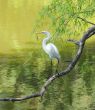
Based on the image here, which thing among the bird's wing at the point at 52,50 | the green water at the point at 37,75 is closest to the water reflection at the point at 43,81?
the green water at the point at 37,75

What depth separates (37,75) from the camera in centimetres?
1261

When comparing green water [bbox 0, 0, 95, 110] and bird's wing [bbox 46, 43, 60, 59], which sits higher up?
bird's wing [bbox 46, 43, 60, 59]

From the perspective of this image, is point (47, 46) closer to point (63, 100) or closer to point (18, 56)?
point (63, 100)

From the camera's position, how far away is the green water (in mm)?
9961

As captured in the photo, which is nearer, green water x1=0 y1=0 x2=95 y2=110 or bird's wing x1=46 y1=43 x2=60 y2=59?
bird's wing x1=46 y1=43 x2=60 y2=59

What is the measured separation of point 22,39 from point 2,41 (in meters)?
0.82

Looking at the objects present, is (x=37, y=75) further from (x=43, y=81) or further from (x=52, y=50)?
(x=52, y=50)

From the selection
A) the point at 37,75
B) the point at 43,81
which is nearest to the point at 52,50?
the point at 43,81

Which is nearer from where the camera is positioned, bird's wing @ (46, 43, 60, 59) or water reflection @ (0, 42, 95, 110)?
bird's wing @ (46, 43, 60, 59)

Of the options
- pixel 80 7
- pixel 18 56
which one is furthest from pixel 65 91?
pixel 18 56

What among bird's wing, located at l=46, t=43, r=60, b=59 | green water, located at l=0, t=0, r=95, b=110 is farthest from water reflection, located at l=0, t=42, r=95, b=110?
bird's wing, located at l=46, t=43, r=60, b=59

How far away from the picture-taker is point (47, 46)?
911 centimetres

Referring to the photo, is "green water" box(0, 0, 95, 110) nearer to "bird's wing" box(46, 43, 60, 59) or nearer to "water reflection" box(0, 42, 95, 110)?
"water reflection" box(0, 42, 95, 110)

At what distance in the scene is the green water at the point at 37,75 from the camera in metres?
9.96
